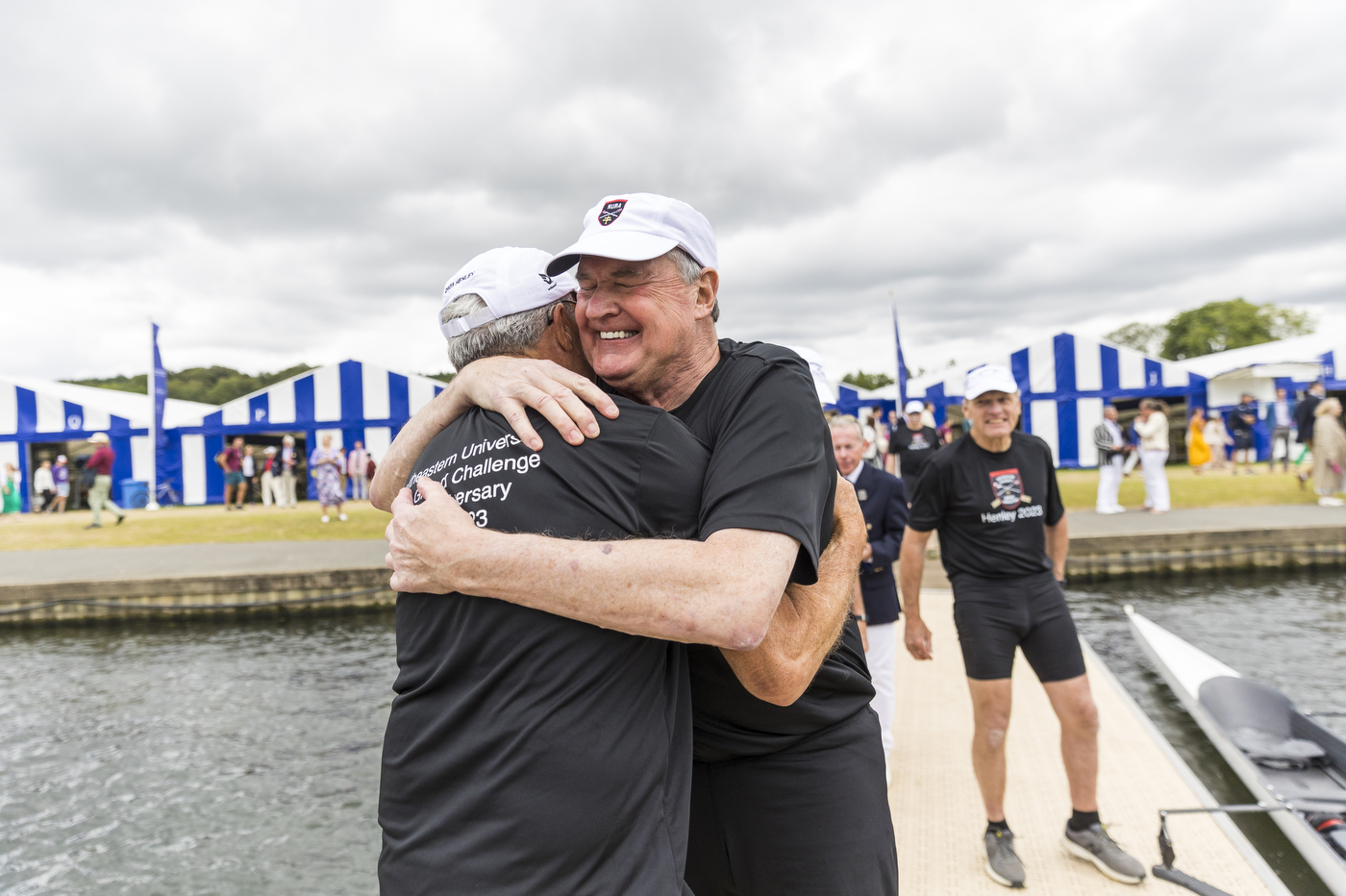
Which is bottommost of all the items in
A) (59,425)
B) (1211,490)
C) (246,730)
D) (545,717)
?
(246,730)

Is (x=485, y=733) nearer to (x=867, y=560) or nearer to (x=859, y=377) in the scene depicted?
(x=867, y=560)

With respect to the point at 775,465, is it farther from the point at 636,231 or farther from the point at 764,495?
the point at 636,231

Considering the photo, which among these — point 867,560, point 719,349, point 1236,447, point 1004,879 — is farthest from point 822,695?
point 1236,447

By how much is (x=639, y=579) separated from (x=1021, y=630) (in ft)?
10.2

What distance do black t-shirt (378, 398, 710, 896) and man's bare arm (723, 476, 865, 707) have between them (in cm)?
17

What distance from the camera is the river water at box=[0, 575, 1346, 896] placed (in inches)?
206

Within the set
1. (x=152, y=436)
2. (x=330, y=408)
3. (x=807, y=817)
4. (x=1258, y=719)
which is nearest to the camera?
(x=807, y=817)

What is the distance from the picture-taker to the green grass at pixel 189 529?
1545cm

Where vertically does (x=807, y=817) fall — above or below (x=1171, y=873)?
A: above

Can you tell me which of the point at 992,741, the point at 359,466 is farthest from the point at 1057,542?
the point at 359,466

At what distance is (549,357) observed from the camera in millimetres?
1754

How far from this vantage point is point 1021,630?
3717 millimetres

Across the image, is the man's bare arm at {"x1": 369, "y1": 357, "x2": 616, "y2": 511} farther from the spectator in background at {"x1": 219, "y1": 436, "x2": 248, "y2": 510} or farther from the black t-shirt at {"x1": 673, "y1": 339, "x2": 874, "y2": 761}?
the spectator in background at {"x1": 219, "y1": 436, "x2": 248, "y2": 510}

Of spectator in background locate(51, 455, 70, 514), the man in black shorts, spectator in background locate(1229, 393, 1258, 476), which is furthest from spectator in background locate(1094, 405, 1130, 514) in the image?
spectator in background locate(51, 455, 70, 514)
